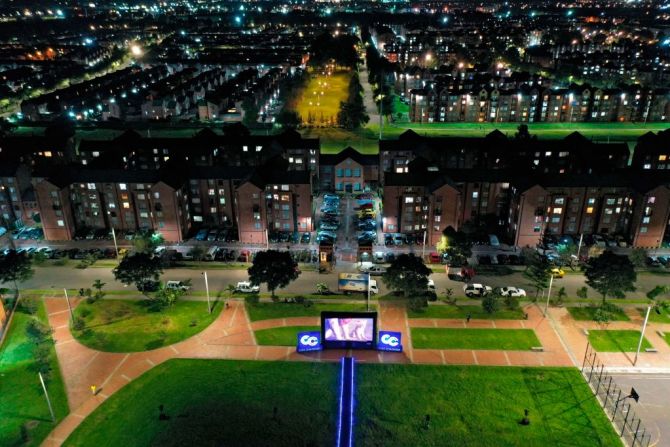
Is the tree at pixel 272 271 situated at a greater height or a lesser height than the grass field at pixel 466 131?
lesser

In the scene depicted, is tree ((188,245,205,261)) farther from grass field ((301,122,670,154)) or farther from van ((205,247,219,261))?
grass field ((301,122,670,154))

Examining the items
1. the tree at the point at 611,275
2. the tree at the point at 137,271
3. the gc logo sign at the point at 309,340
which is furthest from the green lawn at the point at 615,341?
the tree at the point at 137,271

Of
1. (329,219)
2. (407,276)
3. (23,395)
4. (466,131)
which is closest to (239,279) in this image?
(329,219)

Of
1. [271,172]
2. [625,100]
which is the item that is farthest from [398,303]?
[625,100]

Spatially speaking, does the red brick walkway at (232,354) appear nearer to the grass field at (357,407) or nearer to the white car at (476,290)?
the grass field at (357,407)

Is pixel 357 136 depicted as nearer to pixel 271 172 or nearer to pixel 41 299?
pixel 271 172
